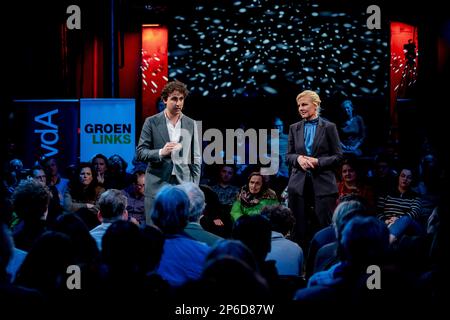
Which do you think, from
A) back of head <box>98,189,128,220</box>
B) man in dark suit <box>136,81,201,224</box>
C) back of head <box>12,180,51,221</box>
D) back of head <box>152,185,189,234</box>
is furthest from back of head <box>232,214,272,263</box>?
man in dark suit <box>136,81,201,224</box>

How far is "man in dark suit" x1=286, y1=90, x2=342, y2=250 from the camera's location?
5195 millimetres

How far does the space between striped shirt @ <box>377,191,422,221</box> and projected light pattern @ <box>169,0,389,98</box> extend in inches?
175

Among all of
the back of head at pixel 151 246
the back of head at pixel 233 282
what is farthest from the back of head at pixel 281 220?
the back of head at pixel 233 282

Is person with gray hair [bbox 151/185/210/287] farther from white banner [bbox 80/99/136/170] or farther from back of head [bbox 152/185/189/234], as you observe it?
white banner [bbox 80/99/136/170]

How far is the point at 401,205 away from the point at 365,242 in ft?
11.0

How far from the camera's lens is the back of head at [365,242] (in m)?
2.68

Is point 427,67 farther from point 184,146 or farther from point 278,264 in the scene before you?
point 278,264

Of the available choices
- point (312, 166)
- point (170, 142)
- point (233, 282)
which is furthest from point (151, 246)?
point (312, 166)

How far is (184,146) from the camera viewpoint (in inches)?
196

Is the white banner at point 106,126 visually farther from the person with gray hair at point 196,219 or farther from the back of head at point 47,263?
the back of head at point 47,263

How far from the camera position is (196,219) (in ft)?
12.3

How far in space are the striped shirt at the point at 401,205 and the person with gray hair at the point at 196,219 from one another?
2529 millimetres
